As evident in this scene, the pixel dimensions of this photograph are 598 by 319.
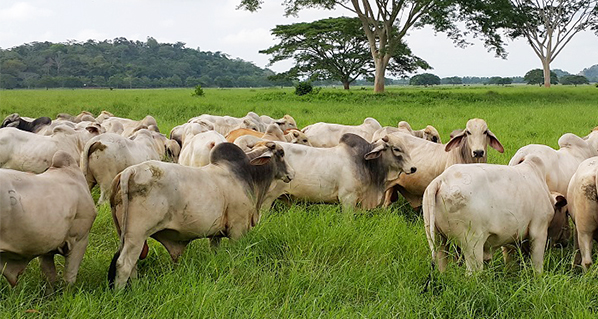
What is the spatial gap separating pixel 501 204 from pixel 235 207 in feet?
6.30

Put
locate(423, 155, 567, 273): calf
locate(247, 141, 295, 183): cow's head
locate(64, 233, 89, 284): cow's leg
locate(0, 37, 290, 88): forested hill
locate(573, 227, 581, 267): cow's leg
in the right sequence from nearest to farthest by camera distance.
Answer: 1. locate(64, 233, 89, 284): cow's leg
2. locate(423, 155, 567, 273): calf
3. locate(573, 227, 581, 267): cow's leg
4. locate(247, 141, 295, 183): cow's head
5. locate(0, 37, 290, 88): forested hill

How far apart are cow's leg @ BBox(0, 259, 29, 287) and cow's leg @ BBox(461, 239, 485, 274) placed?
281cm

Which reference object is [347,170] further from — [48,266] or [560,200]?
[48,266]

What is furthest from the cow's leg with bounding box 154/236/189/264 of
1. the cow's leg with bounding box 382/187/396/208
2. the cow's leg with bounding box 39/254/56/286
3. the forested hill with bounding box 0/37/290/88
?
the forested hill with bounding box 0/37/290/88

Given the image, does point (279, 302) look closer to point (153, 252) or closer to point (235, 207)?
point (235, 207)

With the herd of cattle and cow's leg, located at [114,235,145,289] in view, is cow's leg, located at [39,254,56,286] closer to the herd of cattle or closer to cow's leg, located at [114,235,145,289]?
the herd of cattle

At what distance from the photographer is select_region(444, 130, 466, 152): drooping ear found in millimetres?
5930

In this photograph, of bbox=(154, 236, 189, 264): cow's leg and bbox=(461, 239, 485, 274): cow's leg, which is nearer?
bbox=(461, 239, 485, 274): cow's leg

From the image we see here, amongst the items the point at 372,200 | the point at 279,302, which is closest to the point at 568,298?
the point at 279,302

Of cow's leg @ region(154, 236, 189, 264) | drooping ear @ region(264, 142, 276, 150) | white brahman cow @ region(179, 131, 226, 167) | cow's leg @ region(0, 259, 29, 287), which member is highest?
drooping ear @ region(264, 142, 276, 150)

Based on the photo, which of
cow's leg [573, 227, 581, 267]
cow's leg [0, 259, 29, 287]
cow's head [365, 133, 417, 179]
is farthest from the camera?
cow's head [365, 133, 417, 179]

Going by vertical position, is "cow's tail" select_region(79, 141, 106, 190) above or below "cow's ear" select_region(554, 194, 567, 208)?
above

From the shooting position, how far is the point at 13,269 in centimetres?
312

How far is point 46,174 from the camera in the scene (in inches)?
129
